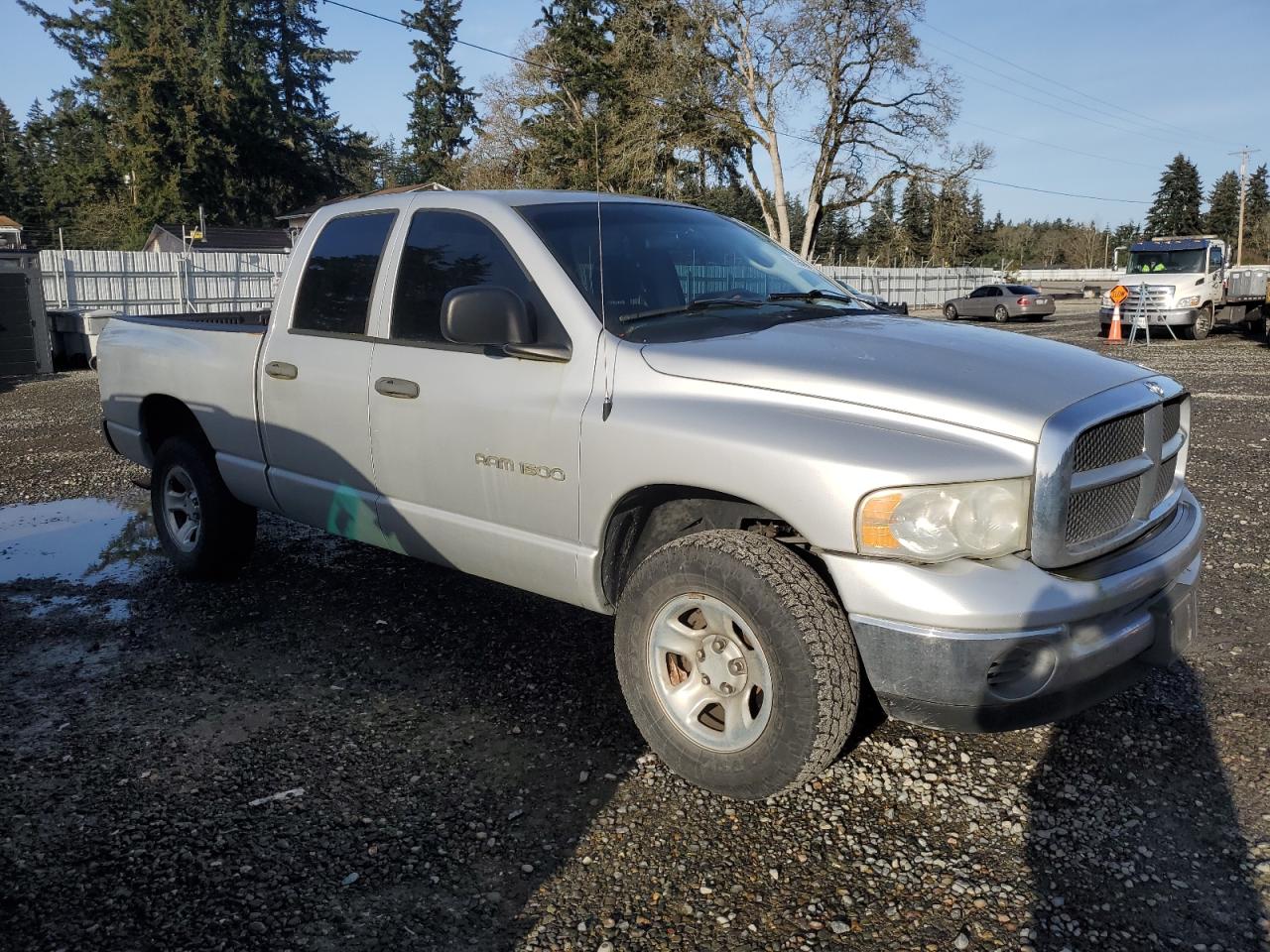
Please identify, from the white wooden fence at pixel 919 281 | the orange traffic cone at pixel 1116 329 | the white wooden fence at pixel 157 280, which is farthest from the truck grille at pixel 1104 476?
the white wooden fence at pixel 919 281

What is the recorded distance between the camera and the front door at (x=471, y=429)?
353 centimetres

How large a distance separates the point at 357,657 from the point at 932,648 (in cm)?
267

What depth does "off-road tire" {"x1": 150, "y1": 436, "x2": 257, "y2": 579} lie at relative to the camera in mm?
5211

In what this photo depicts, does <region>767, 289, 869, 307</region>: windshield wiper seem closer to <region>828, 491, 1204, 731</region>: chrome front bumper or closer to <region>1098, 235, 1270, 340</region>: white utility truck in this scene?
<region>828, 491, 1204, 731</region>: chrome front bumper

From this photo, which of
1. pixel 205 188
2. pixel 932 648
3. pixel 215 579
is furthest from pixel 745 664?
pixel 205 188

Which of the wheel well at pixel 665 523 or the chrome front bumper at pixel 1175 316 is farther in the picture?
the chrome front bumper at pixel 1175 316

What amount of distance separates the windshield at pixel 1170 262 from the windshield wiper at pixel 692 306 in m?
24.8

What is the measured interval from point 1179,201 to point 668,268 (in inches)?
4039

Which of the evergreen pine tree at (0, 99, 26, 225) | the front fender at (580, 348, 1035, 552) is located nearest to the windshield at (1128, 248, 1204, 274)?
the front fender at (580, 348, 1035, 552)

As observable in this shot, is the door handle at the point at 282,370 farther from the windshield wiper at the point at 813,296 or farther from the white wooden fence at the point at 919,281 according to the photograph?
the white wooden fence at the point at 919,281

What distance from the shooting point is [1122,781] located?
127 inches

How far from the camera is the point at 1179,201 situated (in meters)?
90.9

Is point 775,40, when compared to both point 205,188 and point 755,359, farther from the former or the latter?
point 755,359

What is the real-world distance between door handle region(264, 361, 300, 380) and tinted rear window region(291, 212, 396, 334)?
19 centimetres
